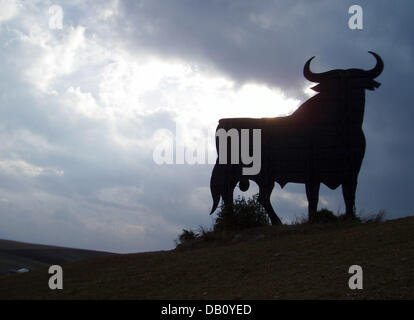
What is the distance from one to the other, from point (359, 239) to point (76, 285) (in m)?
5.19

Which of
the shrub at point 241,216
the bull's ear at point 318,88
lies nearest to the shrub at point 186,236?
the shrub at point 241,216

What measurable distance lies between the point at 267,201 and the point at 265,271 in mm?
4330

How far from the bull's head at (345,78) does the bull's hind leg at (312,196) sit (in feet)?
8.06

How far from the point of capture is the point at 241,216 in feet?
36.0

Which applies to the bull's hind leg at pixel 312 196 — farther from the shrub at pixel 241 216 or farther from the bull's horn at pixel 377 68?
the bull's horn at pixel 377 68

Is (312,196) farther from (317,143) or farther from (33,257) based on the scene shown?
(33,257)

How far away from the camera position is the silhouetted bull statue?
33.8 feet

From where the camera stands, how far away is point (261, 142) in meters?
10.9

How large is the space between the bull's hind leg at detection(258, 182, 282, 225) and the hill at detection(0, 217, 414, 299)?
3.41 ft

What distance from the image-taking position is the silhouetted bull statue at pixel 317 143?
10312 millimetres

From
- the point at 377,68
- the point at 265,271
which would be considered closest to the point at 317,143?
the point at 377,68

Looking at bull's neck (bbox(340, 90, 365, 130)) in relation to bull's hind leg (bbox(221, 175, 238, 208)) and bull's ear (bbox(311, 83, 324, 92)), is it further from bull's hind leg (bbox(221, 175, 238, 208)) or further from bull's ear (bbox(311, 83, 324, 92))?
bull's hind leg (bbox(221, 175, 238, 208))
